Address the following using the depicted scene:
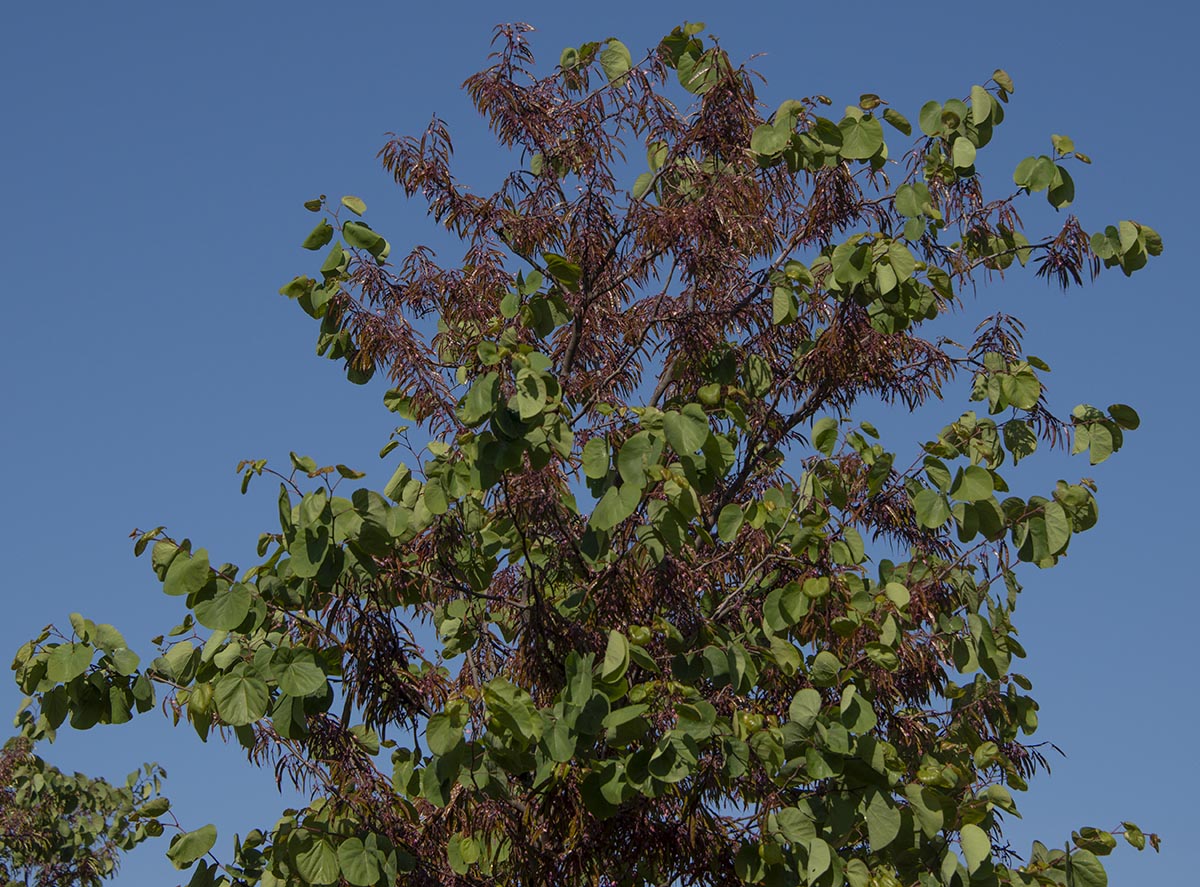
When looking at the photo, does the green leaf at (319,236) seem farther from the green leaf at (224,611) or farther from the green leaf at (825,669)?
the green leaf at (825,669)

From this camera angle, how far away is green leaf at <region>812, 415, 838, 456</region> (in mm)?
9133

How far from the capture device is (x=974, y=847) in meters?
7.40

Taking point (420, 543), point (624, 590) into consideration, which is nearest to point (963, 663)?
point (624, 590)

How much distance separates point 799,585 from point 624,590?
3.51 ft

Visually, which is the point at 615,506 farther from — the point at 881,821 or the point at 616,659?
the point at 881,821

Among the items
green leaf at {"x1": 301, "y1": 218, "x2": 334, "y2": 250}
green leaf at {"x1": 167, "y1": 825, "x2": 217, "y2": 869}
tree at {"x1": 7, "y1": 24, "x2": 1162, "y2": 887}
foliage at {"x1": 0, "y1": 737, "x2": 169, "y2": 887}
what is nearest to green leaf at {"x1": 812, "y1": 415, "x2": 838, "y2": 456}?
tree at {"x1": 7, "y1": 24, "x2": 1162, "y2": 887}

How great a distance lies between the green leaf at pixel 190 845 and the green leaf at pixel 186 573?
150cm

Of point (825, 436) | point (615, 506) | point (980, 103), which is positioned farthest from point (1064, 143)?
point (615, 506)

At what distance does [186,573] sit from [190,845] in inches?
65.7

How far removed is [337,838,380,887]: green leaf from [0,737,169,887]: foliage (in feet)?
38.0

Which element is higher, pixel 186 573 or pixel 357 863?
pixel 186 573

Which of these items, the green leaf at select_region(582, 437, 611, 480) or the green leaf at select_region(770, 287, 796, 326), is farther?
the green leaf at select_region(770, 287, 796, 326)

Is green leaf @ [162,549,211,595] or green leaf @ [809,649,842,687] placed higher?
green leaf @ [162,549,211,595]

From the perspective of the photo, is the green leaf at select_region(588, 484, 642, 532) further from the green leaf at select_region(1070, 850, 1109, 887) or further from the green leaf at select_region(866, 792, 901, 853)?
the green leaf at select_region(1070, 850, 1109, 887)
